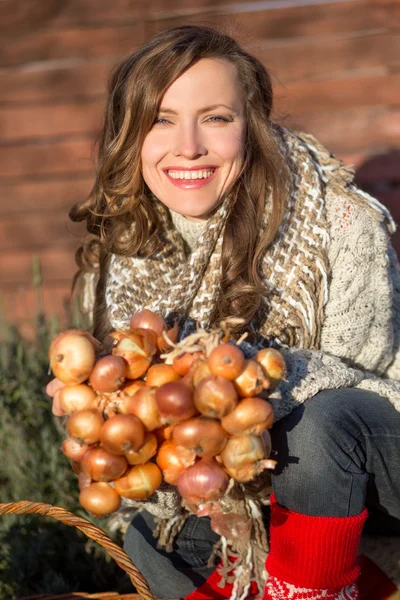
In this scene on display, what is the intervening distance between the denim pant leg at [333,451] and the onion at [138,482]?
31cm

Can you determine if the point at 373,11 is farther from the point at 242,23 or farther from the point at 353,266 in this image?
the point at 353,266

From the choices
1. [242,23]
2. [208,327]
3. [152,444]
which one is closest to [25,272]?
[242,23]

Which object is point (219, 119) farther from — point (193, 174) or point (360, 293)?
point (360, 293)

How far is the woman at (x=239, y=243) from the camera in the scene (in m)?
1.64

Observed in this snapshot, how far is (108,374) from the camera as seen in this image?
1229mm

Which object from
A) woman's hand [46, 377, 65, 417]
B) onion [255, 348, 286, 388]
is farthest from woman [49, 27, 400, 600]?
woman's hand [46, 377, 65, 417]

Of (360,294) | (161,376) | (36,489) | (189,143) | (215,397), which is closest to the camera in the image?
(215,397)

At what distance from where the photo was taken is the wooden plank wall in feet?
9.53

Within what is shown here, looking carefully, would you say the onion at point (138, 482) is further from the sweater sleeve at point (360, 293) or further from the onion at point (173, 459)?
the sweater sleeve at point (360, 293)

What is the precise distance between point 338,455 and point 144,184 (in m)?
0.88

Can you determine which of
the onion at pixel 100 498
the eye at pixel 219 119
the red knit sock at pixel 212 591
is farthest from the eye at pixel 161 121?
the red knit sock at pixel 212 591

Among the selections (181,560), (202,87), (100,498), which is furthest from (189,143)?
(181,560)

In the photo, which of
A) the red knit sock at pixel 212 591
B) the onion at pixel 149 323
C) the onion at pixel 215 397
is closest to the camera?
the onion at pixel 215 397

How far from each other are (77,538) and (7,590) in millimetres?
247
